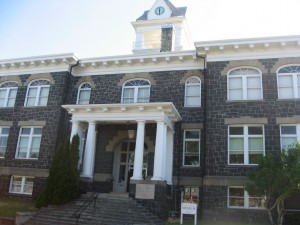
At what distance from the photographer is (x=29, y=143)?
21.2m

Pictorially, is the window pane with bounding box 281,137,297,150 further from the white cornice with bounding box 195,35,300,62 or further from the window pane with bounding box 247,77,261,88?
the white cornice with bounding box 195,35,300,62

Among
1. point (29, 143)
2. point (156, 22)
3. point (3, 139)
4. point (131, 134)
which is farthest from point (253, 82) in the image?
point (3, 139)

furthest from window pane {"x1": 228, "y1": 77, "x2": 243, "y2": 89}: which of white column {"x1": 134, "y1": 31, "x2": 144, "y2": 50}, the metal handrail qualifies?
white column {"x1": 134, "y1": 31, "x2": 144, "y2": 50}

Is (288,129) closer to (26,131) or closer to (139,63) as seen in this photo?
(139,63)

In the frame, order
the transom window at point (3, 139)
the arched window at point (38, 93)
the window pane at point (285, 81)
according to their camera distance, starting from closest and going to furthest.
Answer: the window pane at point (285, 81) < the transom window at point (3, 139) < the arched window at point (38, 93)

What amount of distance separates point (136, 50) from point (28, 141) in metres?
10.1

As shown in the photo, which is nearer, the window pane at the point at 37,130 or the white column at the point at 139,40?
the window pane at the point at 37,130

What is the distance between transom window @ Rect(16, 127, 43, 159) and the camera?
2100cm

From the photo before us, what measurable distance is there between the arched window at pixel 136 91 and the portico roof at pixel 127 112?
9.08 ft

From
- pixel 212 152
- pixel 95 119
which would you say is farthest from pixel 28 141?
pixel 212 152

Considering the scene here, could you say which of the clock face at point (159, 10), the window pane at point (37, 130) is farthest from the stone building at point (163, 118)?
the clock face at point (159, 10)

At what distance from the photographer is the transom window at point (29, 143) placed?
2100 centimetres

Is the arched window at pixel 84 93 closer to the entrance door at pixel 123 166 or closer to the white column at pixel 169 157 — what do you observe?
the entrance door at pixel 123 166

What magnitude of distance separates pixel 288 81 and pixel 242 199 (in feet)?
21.3
